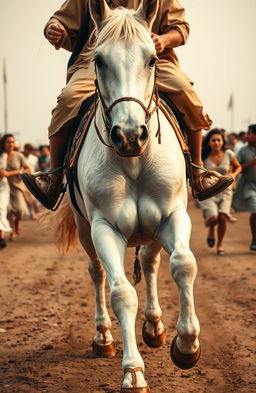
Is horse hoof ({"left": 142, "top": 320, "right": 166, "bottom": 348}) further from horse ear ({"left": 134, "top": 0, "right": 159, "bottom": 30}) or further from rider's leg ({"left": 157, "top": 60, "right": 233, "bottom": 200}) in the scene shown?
horse ear ({"left": 134, "top": 0, "right": 159, "bottom": 30})

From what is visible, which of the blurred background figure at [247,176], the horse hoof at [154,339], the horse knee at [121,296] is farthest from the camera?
the blurred background figure at [247,176]

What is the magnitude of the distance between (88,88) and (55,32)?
0.54 meters

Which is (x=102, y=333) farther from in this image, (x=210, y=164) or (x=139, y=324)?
(x=210, y=164)

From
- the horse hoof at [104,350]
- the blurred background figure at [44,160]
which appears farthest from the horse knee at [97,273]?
the blurred background figure at [44,160]

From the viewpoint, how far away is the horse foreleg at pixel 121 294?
4.72m

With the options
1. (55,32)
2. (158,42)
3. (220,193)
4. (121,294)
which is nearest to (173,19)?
(158,42)

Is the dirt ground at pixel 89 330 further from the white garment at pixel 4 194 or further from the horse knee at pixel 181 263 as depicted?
the white garment at pixel 4 194

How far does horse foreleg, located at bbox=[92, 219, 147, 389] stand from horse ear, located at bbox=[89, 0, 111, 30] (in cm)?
141

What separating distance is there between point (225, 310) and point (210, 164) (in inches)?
227

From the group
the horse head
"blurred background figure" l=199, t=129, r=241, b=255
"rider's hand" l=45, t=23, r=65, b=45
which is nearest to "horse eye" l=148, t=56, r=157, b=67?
the horse head

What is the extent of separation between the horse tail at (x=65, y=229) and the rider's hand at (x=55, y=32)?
225 cm

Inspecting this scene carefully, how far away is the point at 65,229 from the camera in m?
8.20

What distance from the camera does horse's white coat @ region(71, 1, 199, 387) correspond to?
15.8 feet

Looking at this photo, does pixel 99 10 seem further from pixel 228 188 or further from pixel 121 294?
pixel 228 188
